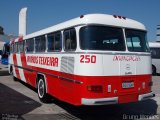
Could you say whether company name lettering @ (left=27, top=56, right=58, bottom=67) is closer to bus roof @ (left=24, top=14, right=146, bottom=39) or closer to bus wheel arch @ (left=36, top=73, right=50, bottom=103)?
bus wheel arch @ (left=36, top=73, right=50, bottom=103)

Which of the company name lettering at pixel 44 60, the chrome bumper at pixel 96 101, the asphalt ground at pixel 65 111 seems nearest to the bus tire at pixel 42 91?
the asphalt ground at pixel 65 111

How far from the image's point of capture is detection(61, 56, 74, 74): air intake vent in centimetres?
779

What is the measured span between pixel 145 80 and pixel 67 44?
8.08 ft

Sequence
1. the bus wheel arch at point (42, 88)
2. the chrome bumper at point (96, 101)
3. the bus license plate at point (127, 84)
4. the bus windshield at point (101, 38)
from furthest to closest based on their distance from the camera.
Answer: the bus wheel arch at point (42, 88)
the bus license plate at point (127, 84)
the bus windshield at point (101, 38)
the chrome bumper at point (96, 101)

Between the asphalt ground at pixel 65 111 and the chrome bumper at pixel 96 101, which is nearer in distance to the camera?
the chrome bumper at pixel 96 101

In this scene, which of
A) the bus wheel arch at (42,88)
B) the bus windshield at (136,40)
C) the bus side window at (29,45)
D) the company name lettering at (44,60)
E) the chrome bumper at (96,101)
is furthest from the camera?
the bus side window at (29,45)

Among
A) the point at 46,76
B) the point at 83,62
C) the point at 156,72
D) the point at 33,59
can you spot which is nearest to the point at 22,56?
the point at 33,59

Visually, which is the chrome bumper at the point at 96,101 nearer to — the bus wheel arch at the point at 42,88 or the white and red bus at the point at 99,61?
the white and red bus at the point at 99,61

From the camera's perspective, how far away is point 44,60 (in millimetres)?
10219

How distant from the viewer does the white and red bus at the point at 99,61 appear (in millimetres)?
7367

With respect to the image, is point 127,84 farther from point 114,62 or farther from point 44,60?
point 44,60

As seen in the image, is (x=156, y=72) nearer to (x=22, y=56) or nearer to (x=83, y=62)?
(x=22, y=56)

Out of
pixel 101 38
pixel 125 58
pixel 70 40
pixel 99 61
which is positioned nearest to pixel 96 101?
pixel 99 61

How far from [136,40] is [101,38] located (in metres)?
1.42
